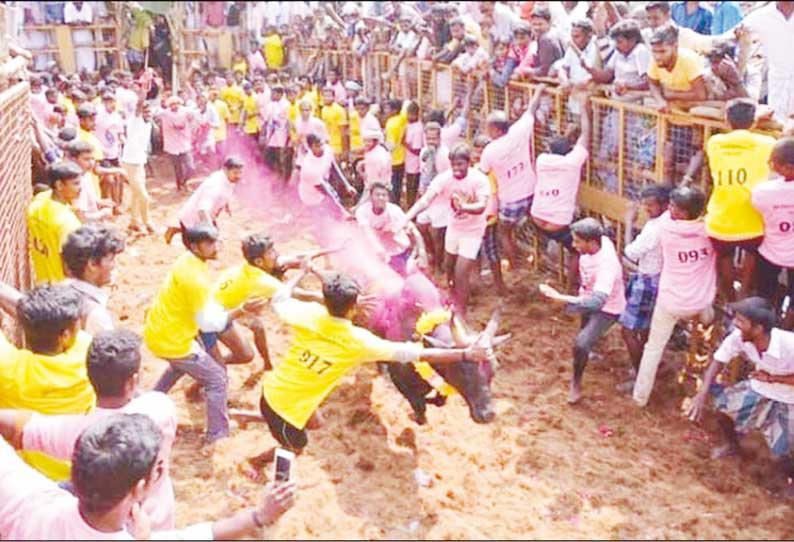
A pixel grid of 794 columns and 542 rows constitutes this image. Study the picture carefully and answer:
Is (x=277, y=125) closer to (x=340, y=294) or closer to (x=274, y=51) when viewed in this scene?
(x=274, y=51)

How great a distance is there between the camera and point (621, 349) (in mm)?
9125

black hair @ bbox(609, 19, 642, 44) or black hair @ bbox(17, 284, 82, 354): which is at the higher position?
black hair @ bbox(609, 19, 642, 44)

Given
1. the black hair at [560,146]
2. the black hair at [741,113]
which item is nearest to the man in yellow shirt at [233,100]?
the black hair at [560,146]

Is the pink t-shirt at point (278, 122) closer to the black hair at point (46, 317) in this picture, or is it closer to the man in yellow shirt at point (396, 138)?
the man in yellow shirt at point (396, 138)

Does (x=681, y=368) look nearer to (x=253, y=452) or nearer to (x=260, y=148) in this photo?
(x=253, y=452)

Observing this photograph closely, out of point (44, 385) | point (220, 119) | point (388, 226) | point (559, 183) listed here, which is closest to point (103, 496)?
point (44, 385)

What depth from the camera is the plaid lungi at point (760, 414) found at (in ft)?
20.7

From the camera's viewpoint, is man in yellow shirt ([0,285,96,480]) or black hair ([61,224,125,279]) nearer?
man in yellow shirt ([0,285,96,480])

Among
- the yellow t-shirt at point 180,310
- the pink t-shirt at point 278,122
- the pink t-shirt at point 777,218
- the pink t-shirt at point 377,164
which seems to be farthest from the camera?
the pink t-shirt at point 278,122

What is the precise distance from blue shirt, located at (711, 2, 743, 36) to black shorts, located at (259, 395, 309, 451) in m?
7.01

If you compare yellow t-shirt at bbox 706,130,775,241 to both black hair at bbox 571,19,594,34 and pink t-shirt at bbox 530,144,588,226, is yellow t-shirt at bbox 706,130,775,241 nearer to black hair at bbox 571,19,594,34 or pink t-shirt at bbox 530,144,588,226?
pink t-shirt at bbox 530,144,588,226

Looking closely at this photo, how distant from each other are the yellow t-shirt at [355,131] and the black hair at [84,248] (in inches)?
359

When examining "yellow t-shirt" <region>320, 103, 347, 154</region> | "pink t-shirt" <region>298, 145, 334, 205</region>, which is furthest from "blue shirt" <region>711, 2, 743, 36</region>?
"yellow t-shirt" <region>320, 103, 347, 154</region>

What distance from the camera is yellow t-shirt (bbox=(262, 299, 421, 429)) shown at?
6.07 meters
